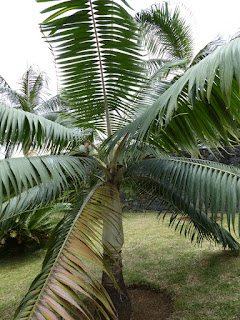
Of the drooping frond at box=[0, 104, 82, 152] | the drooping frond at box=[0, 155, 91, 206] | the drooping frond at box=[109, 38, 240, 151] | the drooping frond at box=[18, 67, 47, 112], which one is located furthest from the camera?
the drooping frond at box=[18, 67, 47, 112]

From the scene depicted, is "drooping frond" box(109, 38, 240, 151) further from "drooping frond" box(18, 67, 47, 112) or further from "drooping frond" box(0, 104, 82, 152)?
"drooping frond" box(18, 67, 47, 112)

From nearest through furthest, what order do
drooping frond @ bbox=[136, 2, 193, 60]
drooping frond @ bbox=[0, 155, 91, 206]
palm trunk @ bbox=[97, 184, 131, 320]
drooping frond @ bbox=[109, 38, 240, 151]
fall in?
drooping frond @ bbox=[109, 38, 240, 151] → drooping frond @ bbox=[0, 155, 91, 206] → palm trunk @ bbox=[97, 184, 131, 320] → drooping frond @ bbox=[136, 2, 193, 60]

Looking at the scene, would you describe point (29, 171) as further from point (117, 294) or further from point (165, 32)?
point (165, 32)

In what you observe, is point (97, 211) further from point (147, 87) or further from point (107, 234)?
point (147, 87)

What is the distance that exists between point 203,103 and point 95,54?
33.1 inches

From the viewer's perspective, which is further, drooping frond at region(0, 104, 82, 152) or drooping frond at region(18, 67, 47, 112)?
drooping frond at region(18, 67, 47, 112)

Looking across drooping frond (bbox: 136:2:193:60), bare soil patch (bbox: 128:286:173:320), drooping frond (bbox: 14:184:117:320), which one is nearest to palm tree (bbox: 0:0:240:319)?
drooping frond (bbox: 14:184:117:320)

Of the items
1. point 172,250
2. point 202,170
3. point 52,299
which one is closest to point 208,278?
point 172,250

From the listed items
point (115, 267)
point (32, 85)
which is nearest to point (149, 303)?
point (115, 267)

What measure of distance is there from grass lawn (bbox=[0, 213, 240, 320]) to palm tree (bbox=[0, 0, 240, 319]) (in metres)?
0.66

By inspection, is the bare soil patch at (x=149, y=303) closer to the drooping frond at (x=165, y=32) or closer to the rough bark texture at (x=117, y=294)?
the rough bark texture at (x=117, y=294)

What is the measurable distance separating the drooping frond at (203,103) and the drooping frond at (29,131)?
0.49 m

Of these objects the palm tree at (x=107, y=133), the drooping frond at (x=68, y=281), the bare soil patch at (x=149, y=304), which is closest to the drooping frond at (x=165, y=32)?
the palm tree at (x=107, y=133)

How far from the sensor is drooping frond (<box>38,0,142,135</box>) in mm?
1561
